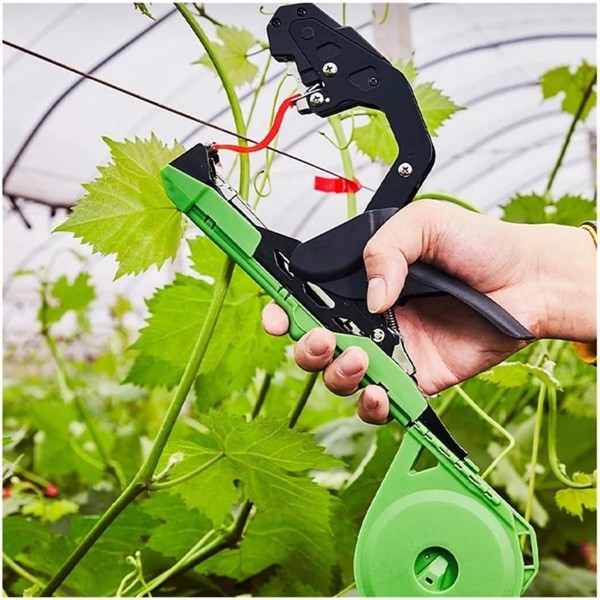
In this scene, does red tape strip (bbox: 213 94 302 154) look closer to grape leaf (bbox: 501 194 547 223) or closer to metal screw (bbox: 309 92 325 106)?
metal screw (bbox: 309 92 325 106)

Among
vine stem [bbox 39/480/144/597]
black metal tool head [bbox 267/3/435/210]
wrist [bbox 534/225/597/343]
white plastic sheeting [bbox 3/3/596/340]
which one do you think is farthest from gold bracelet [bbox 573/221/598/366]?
white plastic sheeting [bbox 3/3/596/340]

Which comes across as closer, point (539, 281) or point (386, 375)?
point (386, 375)

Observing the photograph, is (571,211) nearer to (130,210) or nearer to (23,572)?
(130,210)

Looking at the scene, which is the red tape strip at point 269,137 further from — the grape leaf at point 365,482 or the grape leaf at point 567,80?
the grape leaf at point 567,80

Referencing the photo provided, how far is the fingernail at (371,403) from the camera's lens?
0.50 metres

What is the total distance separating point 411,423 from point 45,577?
47 centimetres

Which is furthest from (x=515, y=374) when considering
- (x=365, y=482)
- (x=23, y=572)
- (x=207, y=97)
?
(x=207, y=97)

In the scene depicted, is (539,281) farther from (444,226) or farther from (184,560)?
(184,560)

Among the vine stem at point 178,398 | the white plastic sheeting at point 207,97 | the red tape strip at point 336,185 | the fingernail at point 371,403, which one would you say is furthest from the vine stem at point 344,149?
the white plastic sheeting at point 207,97

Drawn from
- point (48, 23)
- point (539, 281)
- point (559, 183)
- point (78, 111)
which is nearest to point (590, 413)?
point (539, 281)

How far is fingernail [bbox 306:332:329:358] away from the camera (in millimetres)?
502

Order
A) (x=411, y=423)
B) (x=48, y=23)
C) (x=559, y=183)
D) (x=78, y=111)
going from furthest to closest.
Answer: (x=559, y=183), (x=78, y=111), (x=48, y=23), (x=411, y=423)

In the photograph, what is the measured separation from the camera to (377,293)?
49 cm

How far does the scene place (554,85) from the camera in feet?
3.27
